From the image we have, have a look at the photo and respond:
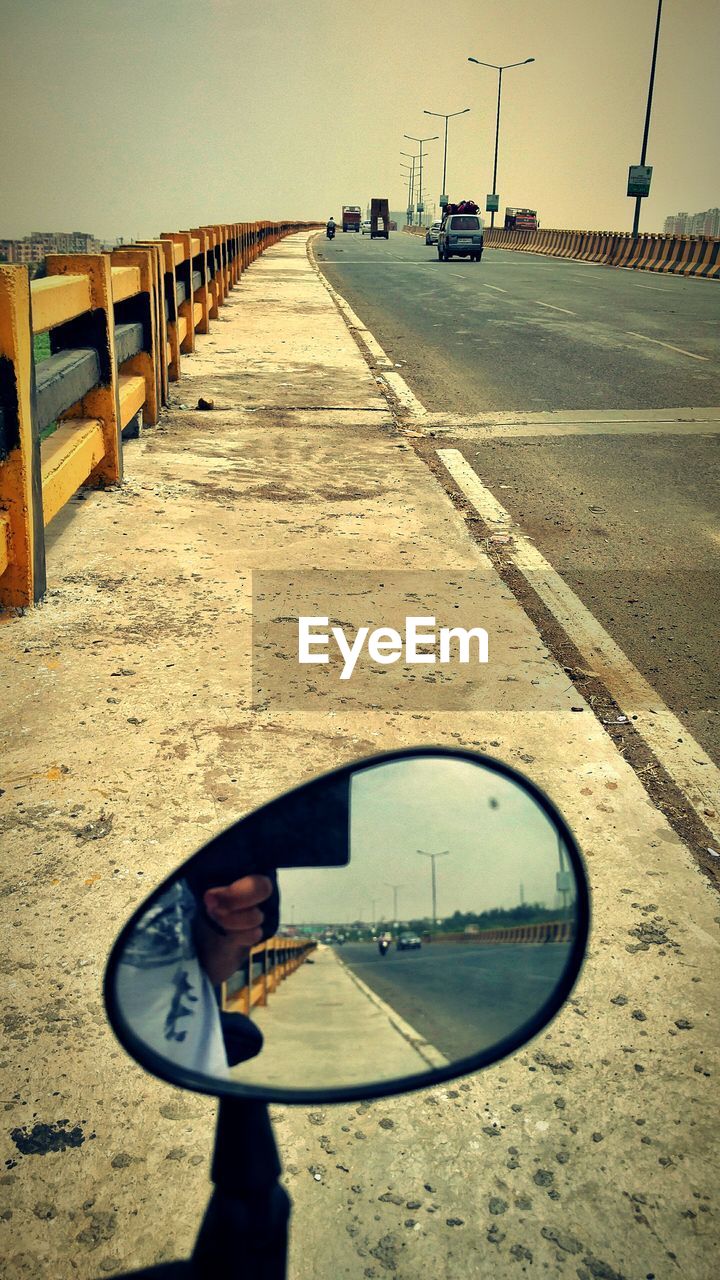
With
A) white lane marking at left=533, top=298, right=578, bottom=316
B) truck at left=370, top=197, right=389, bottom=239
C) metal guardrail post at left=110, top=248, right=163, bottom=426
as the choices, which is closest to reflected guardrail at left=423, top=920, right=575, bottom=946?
metal guardrail post at left=110, top=248, right=163, bottom=426

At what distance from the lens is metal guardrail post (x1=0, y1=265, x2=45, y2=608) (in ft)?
12.7

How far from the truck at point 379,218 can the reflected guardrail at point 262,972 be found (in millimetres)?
90442

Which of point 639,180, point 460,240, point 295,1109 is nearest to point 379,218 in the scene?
point 639,180

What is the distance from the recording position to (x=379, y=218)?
89.2 meters

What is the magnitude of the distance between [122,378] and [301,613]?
349 cm

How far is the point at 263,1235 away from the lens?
1.05m

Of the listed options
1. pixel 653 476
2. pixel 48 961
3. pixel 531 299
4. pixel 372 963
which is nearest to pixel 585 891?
pixel 372 963

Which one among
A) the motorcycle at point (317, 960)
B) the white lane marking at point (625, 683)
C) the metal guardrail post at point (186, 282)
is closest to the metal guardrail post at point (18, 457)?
the white lane marking at point (625, 683)

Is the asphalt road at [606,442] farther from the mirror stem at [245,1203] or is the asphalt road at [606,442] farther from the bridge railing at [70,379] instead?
the mirror stem at [245,1203]

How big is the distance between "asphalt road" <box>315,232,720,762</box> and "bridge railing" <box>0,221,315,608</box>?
7.43 feet

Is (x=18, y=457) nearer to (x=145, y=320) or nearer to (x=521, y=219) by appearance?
(x=145, y=320)

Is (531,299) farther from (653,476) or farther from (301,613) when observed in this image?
(301,613)

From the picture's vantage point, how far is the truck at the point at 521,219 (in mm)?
87812

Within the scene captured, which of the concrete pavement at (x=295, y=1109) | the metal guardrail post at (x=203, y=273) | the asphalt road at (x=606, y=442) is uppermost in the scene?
the metal guardrail post at (x=203, y=273)
